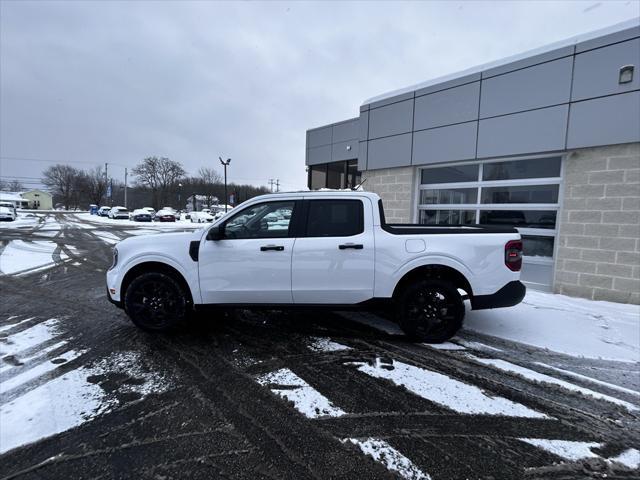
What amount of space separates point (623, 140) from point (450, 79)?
398 cm

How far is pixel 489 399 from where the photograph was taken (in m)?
2.92

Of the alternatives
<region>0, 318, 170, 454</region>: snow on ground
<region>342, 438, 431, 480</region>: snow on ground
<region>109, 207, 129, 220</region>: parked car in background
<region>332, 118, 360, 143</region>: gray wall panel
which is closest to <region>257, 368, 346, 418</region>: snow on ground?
<region>342, 438, 431, 480</region>: snow on ground

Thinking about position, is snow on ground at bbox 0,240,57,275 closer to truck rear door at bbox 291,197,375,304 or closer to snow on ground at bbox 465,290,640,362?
truck rear door at bbox 291,197,375,304

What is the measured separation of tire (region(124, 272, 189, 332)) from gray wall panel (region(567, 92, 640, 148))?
781cm

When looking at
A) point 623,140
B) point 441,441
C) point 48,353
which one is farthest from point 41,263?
point 623,140

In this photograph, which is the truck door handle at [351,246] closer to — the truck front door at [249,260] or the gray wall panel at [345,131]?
the truck front door at [249,260]

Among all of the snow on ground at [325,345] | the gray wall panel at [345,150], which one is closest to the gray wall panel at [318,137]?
the gray wall panel at [345,150]

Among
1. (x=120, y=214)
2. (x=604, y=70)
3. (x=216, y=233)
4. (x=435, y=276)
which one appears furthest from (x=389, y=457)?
(x=120, y=214)

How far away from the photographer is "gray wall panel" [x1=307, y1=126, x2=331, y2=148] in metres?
19.1

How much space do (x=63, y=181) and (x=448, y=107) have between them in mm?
111413

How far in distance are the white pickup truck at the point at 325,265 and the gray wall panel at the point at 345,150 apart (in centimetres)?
1401

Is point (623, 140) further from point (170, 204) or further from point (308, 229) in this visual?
point (170, 204)

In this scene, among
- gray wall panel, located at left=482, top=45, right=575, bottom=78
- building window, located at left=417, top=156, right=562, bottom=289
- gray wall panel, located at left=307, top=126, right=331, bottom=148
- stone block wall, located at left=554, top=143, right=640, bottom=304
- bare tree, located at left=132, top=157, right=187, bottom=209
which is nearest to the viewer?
stone block wall, located at left=554, top=143, right=640, bottom=304

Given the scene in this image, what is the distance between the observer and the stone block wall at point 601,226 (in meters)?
5.94
